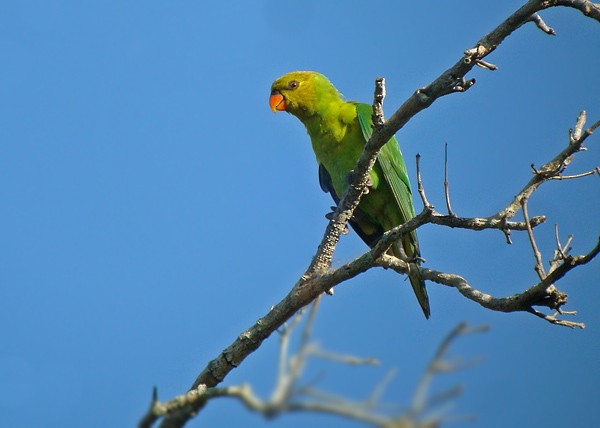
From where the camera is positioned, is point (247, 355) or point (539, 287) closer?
point (539, 287)

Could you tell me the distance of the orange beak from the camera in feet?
21.4

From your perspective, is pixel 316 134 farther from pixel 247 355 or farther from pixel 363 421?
pixel 363 421

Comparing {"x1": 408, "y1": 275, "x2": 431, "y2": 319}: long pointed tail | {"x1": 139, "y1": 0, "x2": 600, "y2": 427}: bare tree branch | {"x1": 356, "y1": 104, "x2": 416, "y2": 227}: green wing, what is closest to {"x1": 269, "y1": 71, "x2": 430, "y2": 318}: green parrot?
{"x1": 356, "y1": 104, "x2": 416, "y2": 227}: green wing

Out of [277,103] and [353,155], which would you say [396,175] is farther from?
[277,103]

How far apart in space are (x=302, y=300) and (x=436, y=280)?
779 mm

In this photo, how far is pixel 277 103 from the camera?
657 cm

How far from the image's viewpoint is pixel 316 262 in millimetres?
4453

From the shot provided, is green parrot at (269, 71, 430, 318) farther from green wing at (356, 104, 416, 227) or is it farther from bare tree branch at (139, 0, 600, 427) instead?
bare tree branch at (139, 0, 600, 427)

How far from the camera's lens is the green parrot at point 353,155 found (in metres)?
5.84

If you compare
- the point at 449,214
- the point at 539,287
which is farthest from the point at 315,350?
the point at 449,214

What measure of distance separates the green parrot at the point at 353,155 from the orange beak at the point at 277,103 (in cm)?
3

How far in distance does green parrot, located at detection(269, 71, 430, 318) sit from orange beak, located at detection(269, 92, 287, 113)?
3 centimetres

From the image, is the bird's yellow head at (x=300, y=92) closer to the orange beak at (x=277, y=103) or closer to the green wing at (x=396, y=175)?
the orange beak at (x=277, y=103)

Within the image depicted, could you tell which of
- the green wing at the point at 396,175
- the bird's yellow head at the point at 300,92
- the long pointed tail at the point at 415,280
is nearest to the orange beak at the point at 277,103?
the bird's yellow head at the point at 300,92
